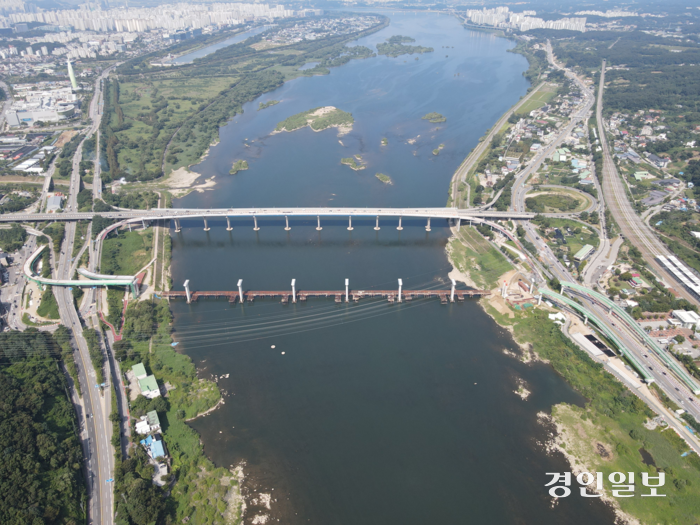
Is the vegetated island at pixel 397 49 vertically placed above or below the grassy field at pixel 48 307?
above

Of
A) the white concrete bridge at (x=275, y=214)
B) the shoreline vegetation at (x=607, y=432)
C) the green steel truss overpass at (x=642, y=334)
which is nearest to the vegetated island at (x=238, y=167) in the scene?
the white concrete bridge at (x=275, y=214)

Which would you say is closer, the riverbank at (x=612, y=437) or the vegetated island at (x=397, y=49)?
the riverbank at (x=612, y=437)

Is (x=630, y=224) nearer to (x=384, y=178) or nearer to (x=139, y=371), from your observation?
(x=384, y=178)

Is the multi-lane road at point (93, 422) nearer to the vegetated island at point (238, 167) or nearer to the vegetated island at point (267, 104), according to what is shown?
the vegetated island at point (238, 167)

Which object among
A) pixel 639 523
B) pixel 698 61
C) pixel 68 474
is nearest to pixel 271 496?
pixel 68 474

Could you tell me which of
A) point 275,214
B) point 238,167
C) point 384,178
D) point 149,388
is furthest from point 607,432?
point 238,167

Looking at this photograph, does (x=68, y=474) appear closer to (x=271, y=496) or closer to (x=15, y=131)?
(x=271, y=496)
